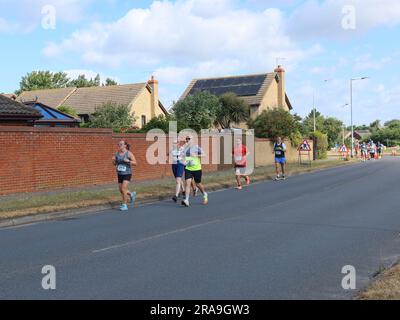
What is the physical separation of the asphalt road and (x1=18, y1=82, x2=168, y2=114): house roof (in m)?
33.9

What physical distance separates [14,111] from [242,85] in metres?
37.1

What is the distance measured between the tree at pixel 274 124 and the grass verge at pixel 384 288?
30.9 meters

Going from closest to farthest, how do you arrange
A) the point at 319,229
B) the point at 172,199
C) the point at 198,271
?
the point at 198,271, the point at 319,229, the point at 172,199

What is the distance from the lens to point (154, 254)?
860 cm

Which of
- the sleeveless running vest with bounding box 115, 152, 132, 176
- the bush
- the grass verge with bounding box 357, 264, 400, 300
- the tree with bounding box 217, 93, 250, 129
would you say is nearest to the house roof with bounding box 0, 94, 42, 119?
the sleeveless running vest with bounding box 115, 152, 132, 176

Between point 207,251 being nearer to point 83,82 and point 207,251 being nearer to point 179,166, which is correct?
point 179,166

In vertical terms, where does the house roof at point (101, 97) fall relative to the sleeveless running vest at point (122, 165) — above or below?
above

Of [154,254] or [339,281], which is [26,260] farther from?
[339,281]

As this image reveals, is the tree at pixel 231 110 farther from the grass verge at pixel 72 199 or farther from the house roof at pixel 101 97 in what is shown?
the grass verge at pixel 72 199

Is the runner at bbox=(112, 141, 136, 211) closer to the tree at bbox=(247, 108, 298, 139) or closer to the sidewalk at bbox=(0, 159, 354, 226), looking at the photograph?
the sidewalk at bbox=(0, 159, 354, 226)

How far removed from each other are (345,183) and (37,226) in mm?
12805

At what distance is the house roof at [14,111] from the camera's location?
2048cm

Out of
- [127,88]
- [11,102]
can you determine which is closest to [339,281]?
[11,102]

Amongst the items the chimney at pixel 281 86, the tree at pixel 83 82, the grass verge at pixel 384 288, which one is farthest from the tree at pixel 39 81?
the grass verge at pixel 384 288
